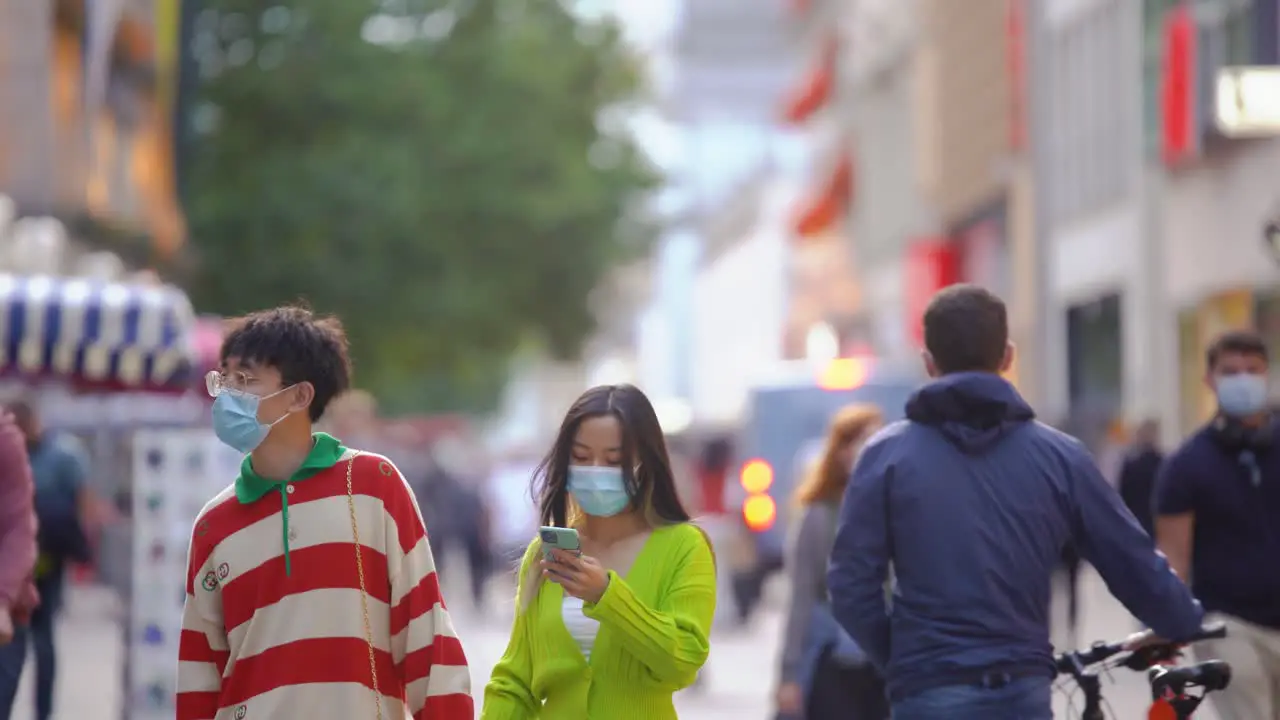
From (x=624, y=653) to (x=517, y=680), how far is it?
262 mm

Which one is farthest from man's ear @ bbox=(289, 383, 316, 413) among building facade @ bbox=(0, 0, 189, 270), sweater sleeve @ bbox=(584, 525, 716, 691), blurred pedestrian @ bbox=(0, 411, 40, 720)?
building facade @ bbox=(0, 0, 189, 270)

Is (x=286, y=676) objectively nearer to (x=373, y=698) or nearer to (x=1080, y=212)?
(x=373, y=698)

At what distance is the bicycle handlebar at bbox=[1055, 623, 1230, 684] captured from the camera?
6.81m

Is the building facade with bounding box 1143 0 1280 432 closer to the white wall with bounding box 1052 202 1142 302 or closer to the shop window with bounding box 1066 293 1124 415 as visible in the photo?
the white wall with bounding box 1052 202 1142 302

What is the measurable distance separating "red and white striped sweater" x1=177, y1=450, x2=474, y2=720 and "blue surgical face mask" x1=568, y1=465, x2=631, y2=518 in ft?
1.28

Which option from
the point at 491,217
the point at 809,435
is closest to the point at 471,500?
the point at 809,435

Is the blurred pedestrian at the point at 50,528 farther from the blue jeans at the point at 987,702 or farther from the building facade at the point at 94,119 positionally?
the building facade at the point at 94,119

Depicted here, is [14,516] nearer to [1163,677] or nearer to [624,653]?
[624,653]

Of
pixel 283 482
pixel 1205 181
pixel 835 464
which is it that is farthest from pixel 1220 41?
pixel 283 482

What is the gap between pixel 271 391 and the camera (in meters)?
6.07

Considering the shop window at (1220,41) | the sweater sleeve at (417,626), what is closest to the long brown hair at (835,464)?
the sweater sleeve at (417,626)

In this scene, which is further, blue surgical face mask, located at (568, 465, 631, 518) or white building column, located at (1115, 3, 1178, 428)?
white building column, located at (1115, 3, 1178, 428)


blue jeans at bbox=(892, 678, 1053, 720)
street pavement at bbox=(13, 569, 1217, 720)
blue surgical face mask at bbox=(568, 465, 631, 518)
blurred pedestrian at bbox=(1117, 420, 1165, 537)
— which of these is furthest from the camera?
street pavement at bbox=(13, 569, 1217, 720)

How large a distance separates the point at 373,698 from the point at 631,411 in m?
0.88
